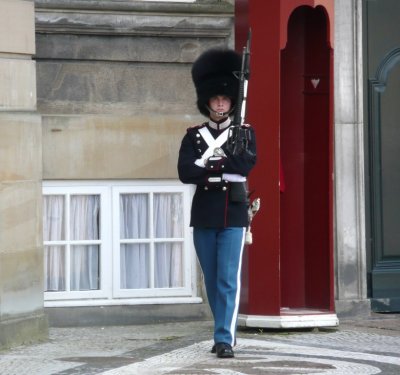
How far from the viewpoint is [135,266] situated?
34.0ft

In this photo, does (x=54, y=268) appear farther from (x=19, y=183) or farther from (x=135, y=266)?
(x=19, y=183)

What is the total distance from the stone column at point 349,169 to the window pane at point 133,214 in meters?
1.45

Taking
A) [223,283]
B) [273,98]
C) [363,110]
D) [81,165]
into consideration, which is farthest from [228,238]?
[363,110]

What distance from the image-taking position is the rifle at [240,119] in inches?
330

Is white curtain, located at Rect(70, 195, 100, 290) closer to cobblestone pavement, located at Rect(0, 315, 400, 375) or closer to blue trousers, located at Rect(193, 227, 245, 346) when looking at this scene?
cobblestone pavement, located at Rect(0, 315, 400, 375)

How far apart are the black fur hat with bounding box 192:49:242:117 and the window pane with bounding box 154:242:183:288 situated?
76.8 inches

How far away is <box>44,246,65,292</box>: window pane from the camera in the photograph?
1014 cm

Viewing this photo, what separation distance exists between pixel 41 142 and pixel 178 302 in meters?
1.64

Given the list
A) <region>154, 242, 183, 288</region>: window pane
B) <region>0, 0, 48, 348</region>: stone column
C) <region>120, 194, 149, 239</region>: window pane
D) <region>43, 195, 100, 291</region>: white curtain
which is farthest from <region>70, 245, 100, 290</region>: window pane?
<region>0, 0, 48, 348</region>: stone column

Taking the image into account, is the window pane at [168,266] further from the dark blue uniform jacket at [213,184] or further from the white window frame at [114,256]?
the dark blue uniform jacket at [213,184]

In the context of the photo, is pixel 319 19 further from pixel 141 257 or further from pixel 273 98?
pixel 141 257

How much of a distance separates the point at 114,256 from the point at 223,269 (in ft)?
6.55

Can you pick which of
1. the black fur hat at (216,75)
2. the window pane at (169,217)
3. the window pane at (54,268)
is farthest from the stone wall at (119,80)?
the black fur hat at (216,75)

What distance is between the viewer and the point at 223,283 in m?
8.41
